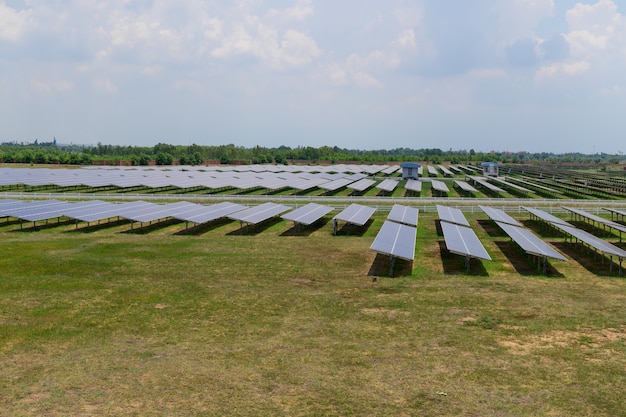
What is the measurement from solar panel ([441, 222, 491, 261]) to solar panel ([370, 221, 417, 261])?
2.51 metres

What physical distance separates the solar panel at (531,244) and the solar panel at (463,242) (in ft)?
8.60

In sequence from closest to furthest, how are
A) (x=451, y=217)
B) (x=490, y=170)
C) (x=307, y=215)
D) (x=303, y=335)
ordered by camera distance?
1. (x=303, y=335)
2. (x=451, y=217)
3. (x=307, y=215)
4. (x=490, y=170)

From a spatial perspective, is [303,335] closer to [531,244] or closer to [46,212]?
[531,244]

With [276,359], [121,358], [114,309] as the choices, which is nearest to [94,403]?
[121,358]

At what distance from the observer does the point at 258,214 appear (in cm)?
4716

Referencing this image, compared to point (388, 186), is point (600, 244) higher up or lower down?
lower down

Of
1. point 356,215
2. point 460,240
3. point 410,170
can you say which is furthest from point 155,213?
point 410,170

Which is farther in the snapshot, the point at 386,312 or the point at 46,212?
the point at 46,212

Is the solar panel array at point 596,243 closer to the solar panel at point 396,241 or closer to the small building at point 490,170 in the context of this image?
the solar panel at point 396,241

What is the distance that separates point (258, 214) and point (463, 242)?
21.4 meters

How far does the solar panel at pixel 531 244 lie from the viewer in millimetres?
29500

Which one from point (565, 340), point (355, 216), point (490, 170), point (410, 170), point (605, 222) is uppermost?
point (490, 170)

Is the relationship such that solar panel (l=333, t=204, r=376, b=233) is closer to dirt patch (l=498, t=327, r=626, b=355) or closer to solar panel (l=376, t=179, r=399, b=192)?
dirt patch (l=498, t=327, r=626, b=355)

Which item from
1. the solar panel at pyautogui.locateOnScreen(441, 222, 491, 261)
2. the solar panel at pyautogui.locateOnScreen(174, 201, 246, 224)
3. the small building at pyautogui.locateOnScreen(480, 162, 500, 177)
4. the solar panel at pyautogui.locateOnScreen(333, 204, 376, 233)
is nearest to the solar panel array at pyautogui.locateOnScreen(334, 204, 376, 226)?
the solar panel at pyautogui.locateOnScreen(333, 204, 376, 233)
